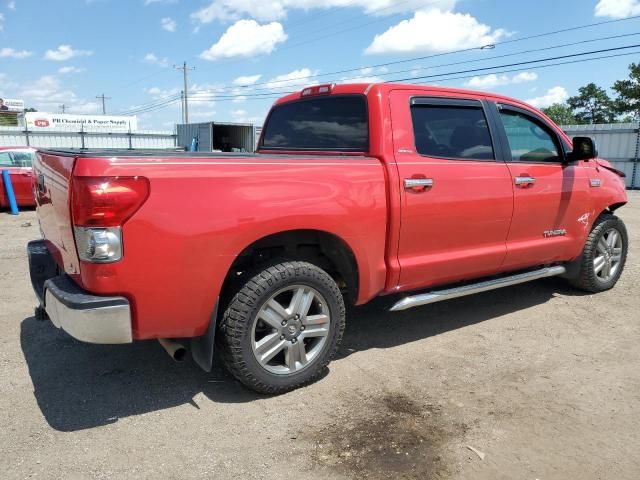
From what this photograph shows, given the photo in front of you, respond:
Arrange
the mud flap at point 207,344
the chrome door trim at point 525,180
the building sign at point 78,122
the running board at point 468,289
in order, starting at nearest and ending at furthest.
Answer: the mud flap at point 207,344
the running board at point 468,289
the chrome door trim at point 525,180
the building sign at point 78,122

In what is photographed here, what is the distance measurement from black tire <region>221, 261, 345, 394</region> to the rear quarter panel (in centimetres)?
18

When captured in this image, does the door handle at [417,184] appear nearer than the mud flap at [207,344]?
No

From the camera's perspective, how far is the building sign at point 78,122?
124 ft

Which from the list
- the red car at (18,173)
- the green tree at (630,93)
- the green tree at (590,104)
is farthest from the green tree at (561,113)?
Answer: the red car at (18,173)

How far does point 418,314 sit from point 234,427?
94.5 inches

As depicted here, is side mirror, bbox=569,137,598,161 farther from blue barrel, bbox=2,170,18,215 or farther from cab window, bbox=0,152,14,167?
cab window, bbox=0,152,14,167

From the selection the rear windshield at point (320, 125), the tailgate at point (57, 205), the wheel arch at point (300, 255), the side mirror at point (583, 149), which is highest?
the rear windshield at point (320, 125)

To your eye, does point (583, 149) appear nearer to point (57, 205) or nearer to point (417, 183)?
point (417, 183)

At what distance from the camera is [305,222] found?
3160 millimetres

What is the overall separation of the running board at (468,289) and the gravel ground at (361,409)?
0.42m

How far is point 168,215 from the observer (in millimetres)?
2672

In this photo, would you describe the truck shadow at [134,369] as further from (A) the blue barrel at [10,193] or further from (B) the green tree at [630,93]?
(B) the green tree at [630,93]

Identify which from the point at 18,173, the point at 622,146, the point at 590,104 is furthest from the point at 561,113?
the point at 18,173

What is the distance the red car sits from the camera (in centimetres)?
1146
